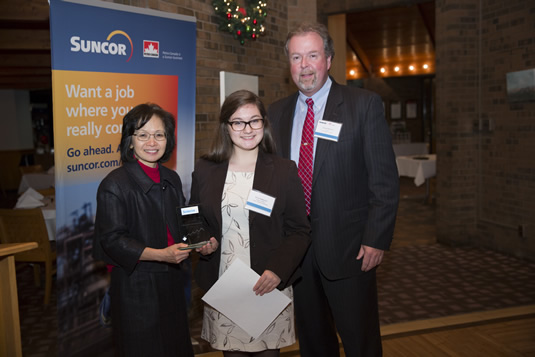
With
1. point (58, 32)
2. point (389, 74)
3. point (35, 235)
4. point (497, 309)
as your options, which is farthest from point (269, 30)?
point (389, 74)

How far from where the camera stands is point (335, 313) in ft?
7.63

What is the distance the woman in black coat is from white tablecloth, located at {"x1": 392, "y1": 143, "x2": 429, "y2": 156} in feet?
34.7

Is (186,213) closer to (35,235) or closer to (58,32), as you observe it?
(58,32)

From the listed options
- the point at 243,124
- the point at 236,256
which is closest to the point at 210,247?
the point at 236,256

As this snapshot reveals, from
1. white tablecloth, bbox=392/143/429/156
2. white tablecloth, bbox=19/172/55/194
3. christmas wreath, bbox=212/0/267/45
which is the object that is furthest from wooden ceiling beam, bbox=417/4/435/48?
white tablecloth, bbox=19/172/55/194

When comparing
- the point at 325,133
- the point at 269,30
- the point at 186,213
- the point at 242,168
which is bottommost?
the point at 186,213

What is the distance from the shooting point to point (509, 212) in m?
5.61

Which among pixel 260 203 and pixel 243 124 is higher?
pixel 243 124

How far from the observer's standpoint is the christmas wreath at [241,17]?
3891 millimetres

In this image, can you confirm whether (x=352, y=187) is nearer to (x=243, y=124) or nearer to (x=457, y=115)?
(x=243, y=124)

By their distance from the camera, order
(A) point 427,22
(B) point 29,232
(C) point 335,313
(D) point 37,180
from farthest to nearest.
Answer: (A) point 427,22 < (D) point 37,180 < (B) point 29,232 < (C) point 335,313

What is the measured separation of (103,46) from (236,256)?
1.58 m

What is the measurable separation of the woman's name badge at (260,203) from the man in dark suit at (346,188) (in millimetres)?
356

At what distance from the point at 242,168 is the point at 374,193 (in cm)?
62
